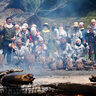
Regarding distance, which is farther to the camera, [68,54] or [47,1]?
[47,1]

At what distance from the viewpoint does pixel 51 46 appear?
8.80 meters

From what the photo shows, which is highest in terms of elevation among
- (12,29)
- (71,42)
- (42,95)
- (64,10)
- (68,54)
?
(64,10)

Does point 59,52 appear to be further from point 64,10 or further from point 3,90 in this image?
point 64,10

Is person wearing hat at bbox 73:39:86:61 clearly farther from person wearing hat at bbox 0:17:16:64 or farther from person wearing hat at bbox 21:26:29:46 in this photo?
person wearing hat at bbox 0:17:16:64

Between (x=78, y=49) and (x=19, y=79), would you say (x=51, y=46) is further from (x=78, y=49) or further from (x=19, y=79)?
(x=19, y=79)

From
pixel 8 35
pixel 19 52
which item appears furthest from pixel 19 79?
pixel 8 35

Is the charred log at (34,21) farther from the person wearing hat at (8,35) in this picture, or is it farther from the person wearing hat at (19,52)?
the person wearing hat at (19,52)

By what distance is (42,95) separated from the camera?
2982 millimetres

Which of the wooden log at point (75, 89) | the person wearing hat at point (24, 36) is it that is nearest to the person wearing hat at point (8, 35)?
the person wearing hat at point (24, 36)

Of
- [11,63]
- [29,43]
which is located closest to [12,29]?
[29,43]

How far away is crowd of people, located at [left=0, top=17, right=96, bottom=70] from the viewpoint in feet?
23.9

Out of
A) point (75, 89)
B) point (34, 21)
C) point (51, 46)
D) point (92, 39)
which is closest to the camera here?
point (75, 89)

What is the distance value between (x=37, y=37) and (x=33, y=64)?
1.98 meters

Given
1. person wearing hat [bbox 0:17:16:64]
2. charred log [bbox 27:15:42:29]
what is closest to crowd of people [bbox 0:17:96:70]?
person wearing hat [bbox 0:17:16:64]
